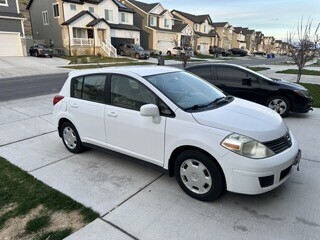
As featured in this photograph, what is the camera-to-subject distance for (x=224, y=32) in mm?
68438

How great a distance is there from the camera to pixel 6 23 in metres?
28.3

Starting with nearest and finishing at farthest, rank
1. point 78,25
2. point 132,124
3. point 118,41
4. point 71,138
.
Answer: point 132,124 < point 71,138 < point 78,25 < point 118,41

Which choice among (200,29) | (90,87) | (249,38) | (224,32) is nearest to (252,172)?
(90,87)

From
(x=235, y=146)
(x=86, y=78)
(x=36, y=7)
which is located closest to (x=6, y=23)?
(x=36, y=7)

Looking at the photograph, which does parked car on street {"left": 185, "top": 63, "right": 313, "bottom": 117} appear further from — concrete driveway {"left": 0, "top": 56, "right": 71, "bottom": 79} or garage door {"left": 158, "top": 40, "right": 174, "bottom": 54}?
garage door {"left": 158, "top": 40, "right": 174, "bottom": 54}

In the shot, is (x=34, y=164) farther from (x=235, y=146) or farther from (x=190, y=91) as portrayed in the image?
(x=235, y=146)

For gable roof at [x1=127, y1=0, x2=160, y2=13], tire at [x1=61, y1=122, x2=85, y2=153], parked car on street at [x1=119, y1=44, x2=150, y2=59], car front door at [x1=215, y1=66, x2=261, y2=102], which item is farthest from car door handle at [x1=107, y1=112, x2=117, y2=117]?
gable roof at [x1=127, y1=0, x2=160, y2=13]

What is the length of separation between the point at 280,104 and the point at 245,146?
4.79 metres

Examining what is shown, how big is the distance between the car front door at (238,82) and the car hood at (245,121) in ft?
12.5

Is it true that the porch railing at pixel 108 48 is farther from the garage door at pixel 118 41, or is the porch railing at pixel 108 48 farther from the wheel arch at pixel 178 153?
the wheel arch at pixel 178 153

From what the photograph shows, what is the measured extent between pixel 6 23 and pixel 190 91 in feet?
102

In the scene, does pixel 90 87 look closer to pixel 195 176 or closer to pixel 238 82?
pixel 195 176

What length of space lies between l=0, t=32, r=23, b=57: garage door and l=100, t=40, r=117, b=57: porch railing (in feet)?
32.3

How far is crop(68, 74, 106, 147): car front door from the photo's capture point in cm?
421
